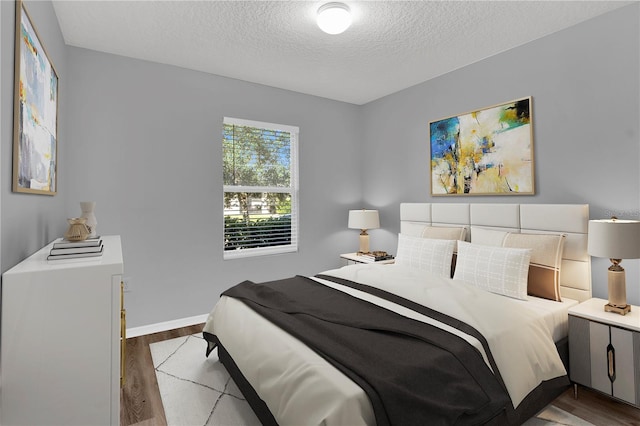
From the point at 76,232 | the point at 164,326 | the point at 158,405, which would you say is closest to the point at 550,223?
the point at 158,405

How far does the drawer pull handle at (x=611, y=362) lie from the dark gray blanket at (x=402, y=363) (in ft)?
3.19

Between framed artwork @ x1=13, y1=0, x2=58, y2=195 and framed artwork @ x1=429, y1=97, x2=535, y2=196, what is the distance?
3.39 m

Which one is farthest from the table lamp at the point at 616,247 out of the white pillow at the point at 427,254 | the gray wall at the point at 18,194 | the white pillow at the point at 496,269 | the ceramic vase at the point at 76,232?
the gray wall at the point at 18,194

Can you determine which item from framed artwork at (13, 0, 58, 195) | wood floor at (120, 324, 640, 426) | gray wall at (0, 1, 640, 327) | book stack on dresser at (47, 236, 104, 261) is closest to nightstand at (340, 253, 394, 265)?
gray wall at (0, 1, 640, 327)

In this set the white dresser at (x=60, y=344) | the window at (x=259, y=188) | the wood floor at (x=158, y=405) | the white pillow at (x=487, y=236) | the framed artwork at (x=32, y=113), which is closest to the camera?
the white dresser at (x=60, y=344)

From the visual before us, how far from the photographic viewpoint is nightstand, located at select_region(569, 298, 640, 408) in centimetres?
200

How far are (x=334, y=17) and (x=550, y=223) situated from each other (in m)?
2.29

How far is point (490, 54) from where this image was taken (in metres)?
3.18

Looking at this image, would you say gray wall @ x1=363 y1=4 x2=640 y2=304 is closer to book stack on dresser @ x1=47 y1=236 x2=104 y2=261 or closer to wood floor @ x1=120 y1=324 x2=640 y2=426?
wood floor @ x1=120 y1=324 x2=640 y2=426

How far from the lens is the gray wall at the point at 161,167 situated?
9.97 feet

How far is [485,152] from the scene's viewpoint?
325 cm

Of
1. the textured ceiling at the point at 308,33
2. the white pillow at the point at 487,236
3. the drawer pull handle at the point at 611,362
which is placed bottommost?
the drawer pull handle at the point at 611,362

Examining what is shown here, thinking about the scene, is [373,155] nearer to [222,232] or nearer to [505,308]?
[222,232]

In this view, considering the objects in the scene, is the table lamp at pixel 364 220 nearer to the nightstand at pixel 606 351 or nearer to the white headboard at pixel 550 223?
the white headboard at pixel 550 223
